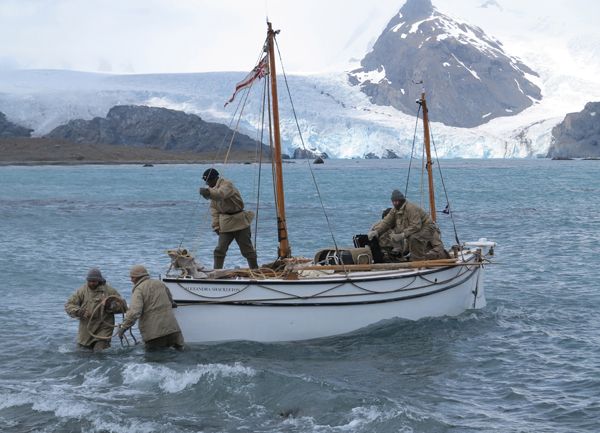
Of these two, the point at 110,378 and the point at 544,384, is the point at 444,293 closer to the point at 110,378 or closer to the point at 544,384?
the point at 544,384

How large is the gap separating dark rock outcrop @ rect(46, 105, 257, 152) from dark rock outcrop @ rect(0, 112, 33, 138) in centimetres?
1027

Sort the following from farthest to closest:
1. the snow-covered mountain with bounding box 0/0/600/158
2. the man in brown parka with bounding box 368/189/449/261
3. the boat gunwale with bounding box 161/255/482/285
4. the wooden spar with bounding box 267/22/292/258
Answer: the snow-covered mountain with bounding box 0/0/600/158 < the man in brown parka with bounding box 368/189/449/261 < the wooden spar with bounding box 267/22/292/258 < the boat gunwale with bounding box 161/255/482/285

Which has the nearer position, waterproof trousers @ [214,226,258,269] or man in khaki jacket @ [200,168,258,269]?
man in khaki jacket @ [200,168,258,269]

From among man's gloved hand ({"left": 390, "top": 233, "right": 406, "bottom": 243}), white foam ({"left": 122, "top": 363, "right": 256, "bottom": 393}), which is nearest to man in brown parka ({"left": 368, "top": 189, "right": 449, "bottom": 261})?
man's gloved hand ({"left": 390, "top": 233, "right": 406, "bottom": 243})

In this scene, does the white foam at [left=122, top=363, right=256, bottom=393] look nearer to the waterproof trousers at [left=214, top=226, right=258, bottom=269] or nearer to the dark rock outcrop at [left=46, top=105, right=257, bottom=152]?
the waterproof trousers at [left=214, top=226, right=258, bottom=269]

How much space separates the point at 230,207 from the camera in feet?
57.7

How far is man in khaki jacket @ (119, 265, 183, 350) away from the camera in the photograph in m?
14.7

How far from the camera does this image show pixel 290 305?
638 inches

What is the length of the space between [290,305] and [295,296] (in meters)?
0.22

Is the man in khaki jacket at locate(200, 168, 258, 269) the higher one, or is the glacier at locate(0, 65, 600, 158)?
the glacier at locate(0, 65, 600, 158)

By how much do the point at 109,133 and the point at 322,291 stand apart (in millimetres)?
162292

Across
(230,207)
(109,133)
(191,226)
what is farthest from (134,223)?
(109,133)

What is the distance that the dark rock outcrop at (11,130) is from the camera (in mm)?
152375

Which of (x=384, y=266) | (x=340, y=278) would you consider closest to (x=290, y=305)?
(x=340, y=278)
